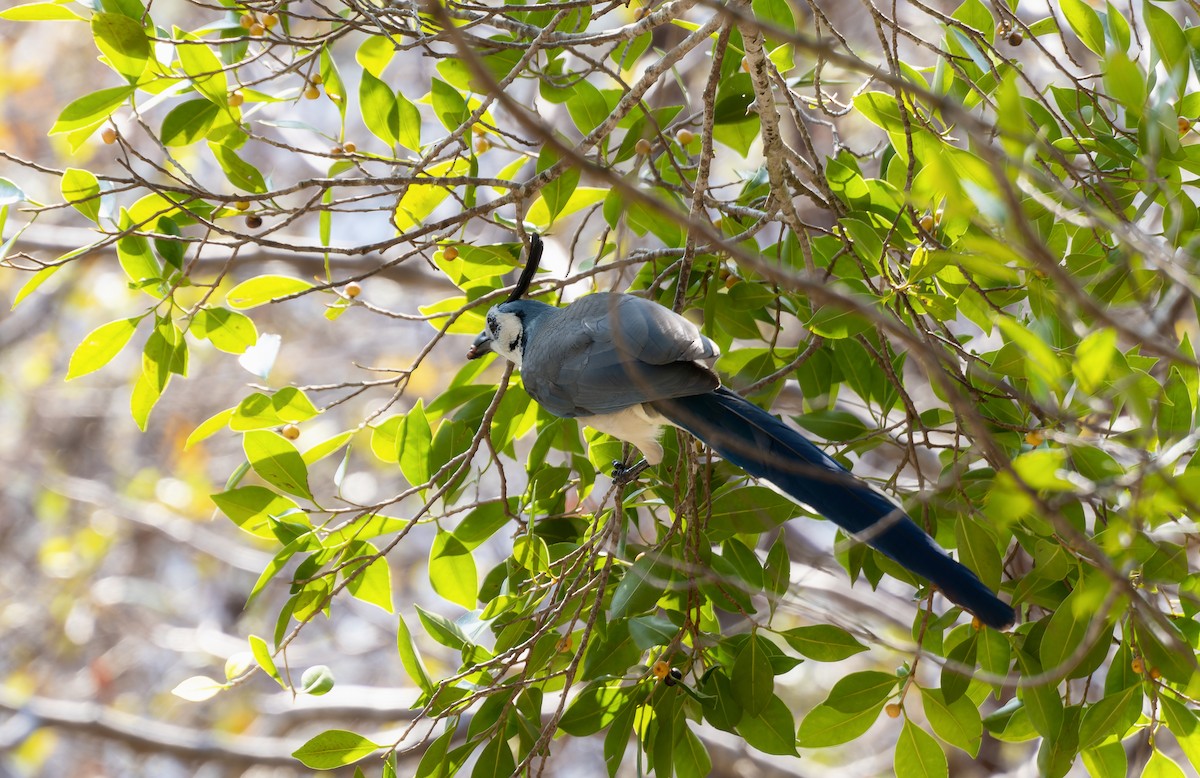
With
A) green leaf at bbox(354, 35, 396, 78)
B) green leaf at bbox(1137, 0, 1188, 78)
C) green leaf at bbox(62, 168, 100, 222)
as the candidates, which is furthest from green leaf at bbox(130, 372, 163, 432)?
green leaf at bbox(1137, 0, 1188, 78)

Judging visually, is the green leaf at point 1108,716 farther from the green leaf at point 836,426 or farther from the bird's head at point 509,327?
the bird's head at point 509,327

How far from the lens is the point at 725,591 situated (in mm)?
1978

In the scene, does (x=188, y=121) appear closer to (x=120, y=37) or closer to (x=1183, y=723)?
(x=120, y=37)

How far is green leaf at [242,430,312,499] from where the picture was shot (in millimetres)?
2090

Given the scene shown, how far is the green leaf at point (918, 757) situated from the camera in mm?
1919

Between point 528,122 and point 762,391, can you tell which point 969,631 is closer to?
point 762,391

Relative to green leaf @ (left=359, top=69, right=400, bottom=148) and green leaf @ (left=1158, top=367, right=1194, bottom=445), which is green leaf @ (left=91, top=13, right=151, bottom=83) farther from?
green leaf @ (left=1158, top=367, right=1194, bottom=445)

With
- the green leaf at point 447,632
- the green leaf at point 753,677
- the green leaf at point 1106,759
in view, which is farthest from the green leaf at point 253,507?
the green leaf at point 1106,759

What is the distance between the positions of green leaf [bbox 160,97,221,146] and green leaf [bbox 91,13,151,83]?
0.48 ft

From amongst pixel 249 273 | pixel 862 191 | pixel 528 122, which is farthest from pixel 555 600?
pixel 249 273

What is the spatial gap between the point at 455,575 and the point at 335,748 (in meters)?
0.41

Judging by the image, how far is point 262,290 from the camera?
2.37 meters

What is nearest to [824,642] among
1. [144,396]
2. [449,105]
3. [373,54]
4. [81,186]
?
[449,105]

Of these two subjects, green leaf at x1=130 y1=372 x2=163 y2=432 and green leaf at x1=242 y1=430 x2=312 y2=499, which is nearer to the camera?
green leaf at x1=242 y1=430 x2=312 y2=499
